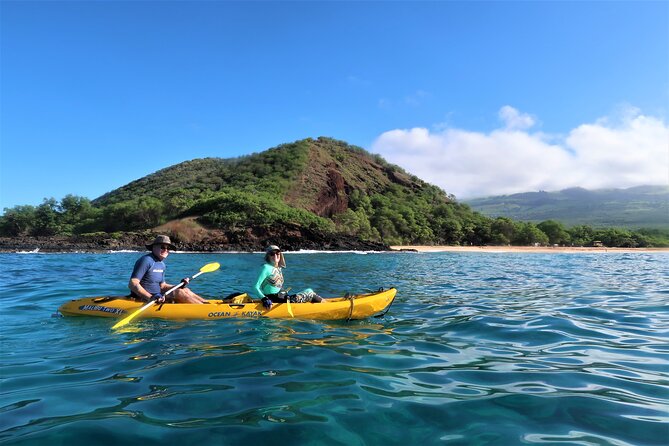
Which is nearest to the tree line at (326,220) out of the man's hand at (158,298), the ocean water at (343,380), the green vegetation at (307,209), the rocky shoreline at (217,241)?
the green vegetation at (307,209)

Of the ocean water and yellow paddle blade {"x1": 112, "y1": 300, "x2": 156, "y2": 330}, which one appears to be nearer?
the ocean water

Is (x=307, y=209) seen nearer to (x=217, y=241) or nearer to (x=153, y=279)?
(x=217, y=241)

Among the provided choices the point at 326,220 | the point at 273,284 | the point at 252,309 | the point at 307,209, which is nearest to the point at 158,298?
the point at 252,309

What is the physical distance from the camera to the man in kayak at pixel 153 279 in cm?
888

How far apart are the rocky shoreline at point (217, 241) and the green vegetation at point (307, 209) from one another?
2.10 metres

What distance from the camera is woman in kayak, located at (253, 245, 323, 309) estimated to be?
8.97m

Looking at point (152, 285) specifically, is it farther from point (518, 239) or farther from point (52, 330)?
point (518, 239)

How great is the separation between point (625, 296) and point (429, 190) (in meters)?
106

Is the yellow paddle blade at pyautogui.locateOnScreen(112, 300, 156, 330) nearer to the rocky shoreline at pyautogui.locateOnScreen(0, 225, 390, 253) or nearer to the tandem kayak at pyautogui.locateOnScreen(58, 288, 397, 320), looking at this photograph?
the tandem kayak at pyautogui.locateOnScreen(58, 288, 397, 320)

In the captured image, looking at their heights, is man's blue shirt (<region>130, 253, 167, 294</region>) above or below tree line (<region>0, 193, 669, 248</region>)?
below

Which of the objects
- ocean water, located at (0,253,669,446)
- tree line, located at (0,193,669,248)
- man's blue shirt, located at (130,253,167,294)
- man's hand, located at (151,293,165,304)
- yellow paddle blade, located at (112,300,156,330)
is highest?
tree line, located at (0,193,669,248)

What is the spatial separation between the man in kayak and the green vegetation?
49.7 meters

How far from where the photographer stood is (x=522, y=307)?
1020cm

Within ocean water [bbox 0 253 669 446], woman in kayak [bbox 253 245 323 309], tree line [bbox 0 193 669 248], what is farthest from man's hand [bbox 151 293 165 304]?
tree line [bbox 0 193 669 248]
